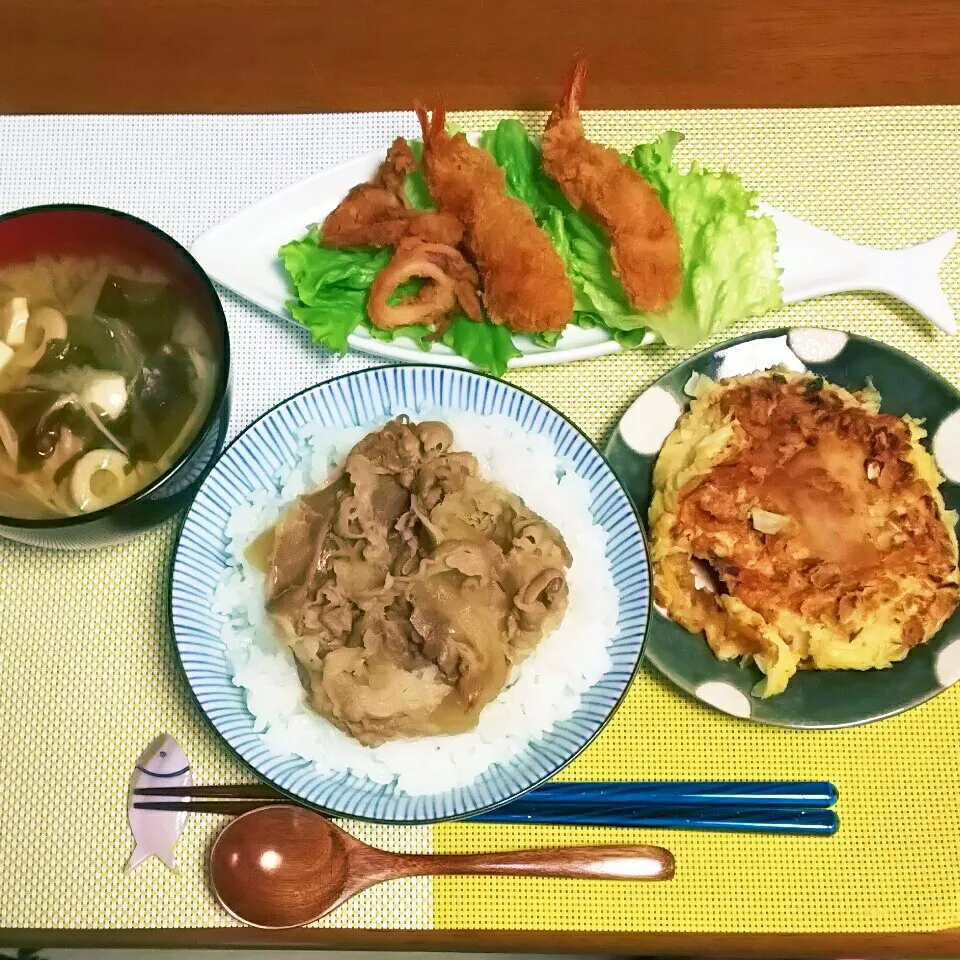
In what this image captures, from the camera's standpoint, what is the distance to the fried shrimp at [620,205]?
6.73ft

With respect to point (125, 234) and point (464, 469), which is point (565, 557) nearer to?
point (464, 469)

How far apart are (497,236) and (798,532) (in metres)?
→ 1.03

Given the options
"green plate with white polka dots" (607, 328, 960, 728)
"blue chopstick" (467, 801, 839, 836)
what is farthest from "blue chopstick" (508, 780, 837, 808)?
"green plate with white polka dots" (607, 328, 960, 728)

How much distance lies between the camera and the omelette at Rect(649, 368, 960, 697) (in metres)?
1.88

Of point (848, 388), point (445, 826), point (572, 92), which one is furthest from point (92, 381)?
point (848, 388)

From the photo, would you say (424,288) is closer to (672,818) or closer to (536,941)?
(672,818)

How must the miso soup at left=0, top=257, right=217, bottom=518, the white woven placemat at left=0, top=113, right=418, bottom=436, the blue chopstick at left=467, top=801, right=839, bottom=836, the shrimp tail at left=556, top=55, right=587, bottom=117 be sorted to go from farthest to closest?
the white woven placemat at left=0, top=113, right=418, bottom=436 < the shrimp tail at left=556, top=55, right=587, bottom=117 < the blue chopstick at left=467, top=801, right=839, bottom=836 < the miso soup at left=0, top=257, right=217, bottom=518

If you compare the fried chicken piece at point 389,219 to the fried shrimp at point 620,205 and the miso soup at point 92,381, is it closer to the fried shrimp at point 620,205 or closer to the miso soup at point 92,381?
the fried shrimp at point 620,205

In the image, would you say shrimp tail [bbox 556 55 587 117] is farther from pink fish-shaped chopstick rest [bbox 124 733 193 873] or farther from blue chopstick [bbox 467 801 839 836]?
pink fish-shaped chopstick rest [bbox 124 733 193 873]

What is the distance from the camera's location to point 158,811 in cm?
188

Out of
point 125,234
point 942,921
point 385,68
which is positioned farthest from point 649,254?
point 942,921

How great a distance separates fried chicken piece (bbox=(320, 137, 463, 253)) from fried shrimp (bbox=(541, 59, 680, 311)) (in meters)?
0.32

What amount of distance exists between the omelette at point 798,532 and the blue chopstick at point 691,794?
0.77ft

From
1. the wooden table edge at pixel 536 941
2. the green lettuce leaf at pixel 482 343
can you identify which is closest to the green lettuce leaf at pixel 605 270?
the green lettuce leaf at pixel 482 343
